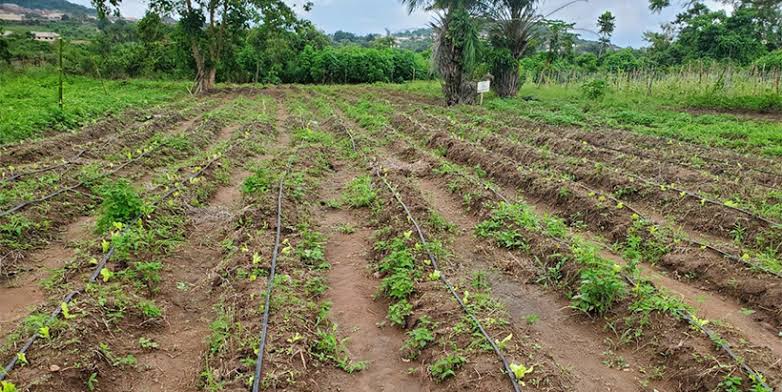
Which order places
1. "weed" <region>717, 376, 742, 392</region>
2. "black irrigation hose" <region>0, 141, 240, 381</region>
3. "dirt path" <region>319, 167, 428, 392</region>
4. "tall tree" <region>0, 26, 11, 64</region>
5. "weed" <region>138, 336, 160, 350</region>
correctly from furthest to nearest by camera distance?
"tall tree" <region>0, 26, 11, 64</region> → "weed" <region>138, 336, 160, 350</region> → "dirt path" <region>319, 167, 428, 392</region> → "weed" <region>717, 376, 742, 392</region> → "black irrigation hose" <region>0, 141, 240, 381</region>

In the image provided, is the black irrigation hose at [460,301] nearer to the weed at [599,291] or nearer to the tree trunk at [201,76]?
the weed at [599,291]

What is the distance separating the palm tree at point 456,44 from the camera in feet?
70.0

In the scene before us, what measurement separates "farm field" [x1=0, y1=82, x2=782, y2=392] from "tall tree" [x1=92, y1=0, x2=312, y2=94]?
17.7 meters

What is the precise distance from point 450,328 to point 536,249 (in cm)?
231

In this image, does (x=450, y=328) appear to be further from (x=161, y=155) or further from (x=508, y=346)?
(x=161, y=155)

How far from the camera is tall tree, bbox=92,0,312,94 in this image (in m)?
26.8

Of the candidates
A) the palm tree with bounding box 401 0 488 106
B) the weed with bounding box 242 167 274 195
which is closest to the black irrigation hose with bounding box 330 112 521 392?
the weed with bounding box 242 167 274 195

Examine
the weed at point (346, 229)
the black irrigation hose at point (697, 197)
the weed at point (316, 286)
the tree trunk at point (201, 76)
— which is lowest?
the weed at point (316, 286)

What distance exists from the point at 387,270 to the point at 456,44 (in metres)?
17.3

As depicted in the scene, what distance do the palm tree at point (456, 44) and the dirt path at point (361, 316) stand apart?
15.6m

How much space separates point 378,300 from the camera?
5488 mm

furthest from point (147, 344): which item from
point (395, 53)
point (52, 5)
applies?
point (52, 5)

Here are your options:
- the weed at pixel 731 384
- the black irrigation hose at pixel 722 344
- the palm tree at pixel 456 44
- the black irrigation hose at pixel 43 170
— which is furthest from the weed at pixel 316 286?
the palm tree at pixel 456 44

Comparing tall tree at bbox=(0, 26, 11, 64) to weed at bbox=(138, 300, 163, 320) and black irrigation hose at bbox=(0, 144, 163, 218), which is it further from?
weed at bbox=(138, 300, 163, 320)
